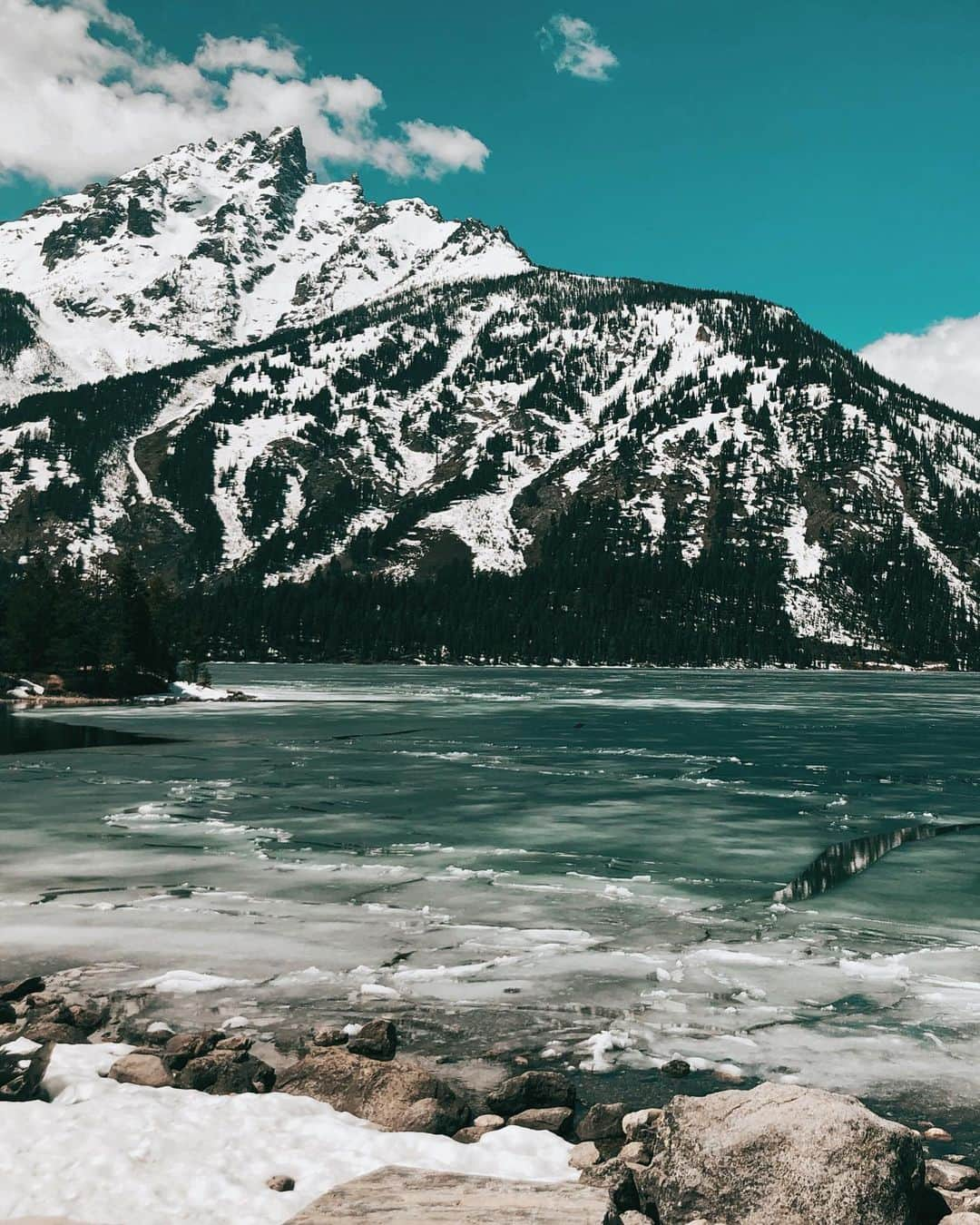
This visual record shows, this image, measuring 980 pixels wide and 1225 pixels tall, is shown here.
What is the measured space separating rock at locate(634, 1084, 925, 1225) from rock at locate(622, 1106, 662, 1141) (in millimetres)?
1168

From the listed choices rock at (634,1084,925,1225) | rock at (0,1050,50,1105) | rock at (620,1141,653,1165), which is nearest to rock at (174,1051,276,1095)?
rock at (0,1050,50,1105)

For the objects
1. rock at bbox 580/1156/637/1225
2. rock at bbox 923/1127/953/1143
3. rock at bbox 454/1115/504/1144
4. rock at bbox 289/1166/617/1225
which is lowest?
rock at bbox 454/1115/504/1144

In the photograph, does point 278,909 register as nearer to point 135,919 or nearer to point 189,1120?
point 135,919

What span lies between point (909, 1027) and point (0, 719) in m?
76.4

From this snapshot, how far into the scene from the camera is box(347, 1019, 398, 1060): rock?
11.2 meters

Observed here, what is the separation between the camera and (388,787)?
35.4m

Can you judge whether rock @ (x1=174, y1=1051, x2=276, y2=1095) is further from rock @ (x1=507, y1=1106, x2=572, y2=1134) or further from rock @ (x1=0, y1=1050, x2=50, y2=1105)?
rock @ (x1=507, y1=1106, x2=572, y2=1134)

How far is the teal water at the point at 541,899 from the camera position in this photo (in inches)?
498

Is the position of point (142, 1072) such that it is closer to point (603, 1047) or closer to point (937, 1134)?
point (603, 1047)

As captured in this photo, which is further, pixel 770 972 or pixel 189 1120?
pixel 770 972

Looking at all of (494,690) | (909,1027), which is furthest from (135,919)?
(494,690)

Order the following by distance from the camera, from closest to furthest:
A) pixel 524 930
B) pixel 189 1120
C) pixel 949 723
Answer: pixel 189 1120 → pixel 524 930 → pixel 949 723

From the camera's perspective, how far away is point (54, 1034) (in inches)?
459

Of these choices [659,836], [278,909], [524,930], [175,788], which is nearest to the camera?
[524,930]
